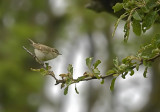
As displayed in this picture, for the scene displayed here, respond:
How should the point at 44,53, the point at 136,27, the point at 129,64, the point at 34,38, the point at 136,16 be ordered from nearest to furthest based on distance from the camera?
the point at 136,16 → the point at 136,27 → the point at 129,64 → the point at 44,53 → the point at 34,38

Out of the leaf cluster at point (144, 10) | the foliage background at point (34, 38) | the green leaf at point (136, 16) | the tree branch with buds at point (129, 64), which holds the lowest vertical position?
the tree branch with buds at point (129, 64)

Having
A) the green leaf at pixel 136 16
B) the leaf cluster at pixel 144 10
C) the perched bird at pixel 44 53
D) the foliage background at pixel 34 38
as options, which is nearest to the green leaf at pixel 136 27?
the leaf cluster at pixel 144 10

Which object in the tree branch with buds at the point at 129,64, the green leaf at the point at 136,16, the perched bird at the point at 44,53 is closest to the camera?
the green leaf at the point at 136,16

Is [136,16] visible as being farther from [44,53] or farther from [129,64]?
[44,53]

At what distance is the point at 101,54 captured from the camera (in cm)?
1645

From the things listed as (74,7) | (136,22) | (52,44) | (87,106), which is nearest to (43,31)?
(52,44)

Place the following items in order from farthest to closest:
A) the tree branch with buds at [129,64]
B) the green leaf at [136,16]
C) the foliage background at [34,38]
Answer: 1. the foliage background at [34,38]
2. the tree branch with buds at [129,64]
3. the green leaf at [136,16]

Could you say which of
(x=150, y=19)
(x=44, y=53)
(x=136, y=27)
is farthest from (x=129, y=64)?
(x=44, y=53)

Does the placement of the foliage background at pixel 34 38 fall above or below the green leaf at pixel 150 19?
above

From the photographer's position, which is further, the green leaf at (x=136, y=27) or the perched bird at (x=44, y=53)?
the perched bird at (x=44, y=53)

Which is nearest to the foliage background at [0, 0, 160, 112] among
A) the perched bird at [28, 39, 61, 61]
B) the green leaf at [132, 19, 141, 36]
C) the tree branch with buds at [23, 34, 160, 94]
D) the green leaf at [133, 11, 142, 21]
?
the perched bird at [28, 39, 61, 61]

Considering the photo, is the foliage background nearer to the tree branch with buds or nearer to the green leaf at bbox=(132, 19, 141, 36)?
the tree branch with buds

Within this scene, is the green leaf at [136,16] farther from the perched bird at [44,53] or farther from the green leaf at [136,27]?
the perched bird at [44,53]

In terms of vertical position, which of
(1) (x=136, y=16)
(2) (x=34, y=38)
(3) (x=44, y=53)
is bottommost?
(1) (x=136, y=16)
